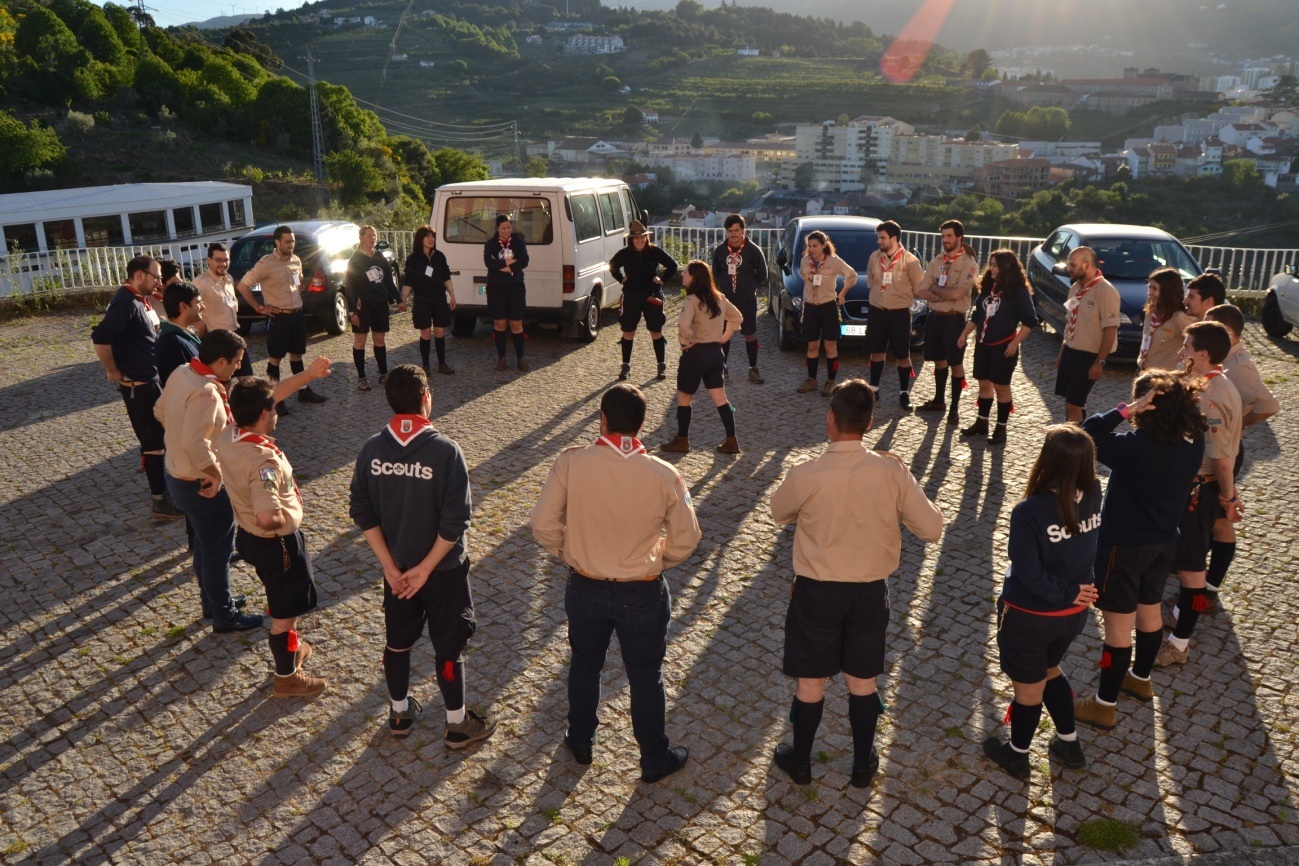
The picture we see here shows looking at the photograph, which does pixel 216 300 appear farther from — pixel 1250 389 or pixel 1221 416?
pixel 1250 389

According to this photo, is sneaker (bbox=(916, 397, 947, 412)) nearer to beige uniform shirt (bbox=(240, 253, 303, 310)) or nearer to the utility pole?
beige uniform shirt (bbox=(240, 253, 303, 310))

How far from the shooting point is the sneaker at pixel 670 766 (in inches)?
170

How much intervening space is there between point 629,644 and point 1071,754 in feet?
6.87

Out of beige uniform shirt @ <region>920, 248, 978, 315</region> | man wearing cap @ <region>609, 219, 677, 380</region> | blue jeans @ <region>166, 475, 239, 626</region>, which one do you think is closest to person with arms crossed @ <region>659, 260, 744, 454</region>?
man wearing cap @ <region>609, 219, 677, 380</region>

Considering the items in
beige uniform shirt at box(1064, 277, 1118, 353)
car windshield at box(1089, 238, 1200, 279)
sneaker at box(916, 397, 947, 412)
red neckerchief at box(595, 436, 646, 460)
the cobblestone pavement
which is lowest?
sneaker at box(916, 397, 947, 412)

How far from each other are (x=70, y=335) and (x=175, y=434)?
10.5 meters

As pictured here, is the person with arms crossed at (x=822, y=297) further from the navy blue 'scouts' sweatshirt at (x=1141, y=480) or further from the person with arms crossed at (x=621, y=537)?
the person with arms crossed at (x=621, y=537)

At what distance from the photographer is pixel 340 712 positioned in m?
4.89

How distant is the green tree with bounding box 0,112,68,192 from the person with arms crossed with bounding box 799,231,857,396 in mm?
59443

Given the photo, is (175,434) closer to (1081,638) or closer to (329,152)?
(1081,638)

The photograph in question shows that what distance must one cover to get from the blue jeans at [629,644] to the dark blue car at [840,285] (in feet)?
25.2

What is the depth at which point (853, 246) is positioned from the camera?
13062 millimetres

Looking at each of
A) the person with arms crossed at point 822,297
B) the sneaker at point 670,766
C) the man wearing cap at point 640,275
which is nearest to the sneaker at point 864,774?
the sneaker at point 670,766

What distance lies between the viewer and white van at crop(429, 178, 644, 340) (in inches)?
477
